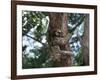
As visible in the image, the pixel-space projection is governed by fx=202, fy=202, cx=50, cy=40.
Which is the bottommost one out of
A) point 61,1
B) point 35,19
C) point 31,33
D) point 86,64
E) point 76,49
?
point 86,64

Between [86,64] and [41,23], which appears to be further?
[86,64]

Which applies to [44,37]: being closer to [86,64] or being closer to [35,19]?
[35,19]

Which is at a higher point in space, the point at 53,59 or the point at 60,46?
the point at 60,46

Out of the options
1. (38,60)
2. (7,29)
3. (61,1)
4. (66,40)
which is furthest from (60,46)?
(7,29)

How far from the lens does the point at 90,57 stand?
214cm

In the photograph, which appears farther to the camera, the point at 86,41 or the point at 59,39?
the point at 86,41

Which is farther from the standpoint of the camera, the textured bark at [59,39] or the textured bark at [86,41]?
the textured bark at [86,41]

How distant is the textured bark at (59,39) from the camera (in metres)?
2.01

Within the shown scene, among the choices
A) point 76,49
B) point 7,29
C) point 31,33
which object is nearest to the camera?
point 7,29

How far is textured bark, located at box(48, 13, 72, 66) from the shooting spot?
2.01 m

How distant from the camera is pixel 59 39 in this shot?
2.03 m

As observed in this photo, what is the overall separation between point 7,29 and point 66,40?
2.27 ft

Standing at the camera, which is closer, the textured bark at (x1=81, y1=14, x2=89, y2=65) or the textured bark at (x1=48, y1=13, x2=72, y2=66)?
the textured bark at (x1=48, y1=13, x2=72, y2=66)

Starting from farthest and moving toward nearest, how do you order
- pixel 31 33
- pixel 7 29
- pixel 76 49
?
pixel 76 49
pixel 31 33
pixel 7 29
